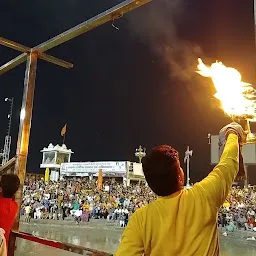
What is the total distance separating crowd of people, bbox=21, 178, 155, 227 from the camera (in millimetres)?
19172

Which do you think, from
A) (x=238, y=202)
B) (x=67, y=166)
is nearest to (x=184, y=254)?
(x=238, y=202)

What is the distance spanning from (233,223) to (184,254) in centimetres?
1611

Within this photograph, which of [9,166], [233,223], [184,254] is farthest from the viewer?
[233,223]

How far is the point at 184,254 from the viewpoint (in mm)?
1185

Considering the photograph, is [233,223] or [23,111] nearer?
[23,111]

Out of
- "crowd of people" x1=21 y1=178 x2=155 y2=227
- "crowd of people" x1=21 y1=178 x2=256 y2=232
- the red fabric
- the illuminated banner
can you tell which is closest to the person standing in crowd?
→ the red fabric

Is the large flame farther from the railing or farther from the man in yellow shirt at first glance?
the railing

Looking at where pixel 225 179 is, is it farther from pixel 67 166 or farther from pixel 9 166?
pixel 67 166

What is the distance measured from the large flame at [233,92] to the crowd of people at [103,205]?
49.3 feet

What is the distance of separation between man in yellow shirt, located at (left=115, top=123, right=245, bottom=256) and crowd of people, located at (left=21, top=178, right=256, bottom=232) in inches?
604

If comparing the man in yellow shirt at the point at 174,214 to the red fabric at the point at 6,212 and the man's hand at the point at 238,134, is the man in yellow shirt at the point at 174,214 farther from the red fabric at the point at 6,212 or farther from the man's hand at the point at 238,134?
the red fabric at the point at 6,212

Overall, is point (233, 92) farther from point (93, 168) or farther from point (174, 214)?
point (93, 168)

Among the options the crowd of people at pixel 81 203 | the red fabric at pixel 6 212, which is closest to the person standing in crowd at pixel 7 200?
the red fabric at pixel 6 212

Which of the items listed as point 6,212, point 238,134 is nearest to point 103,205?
point 6,212
